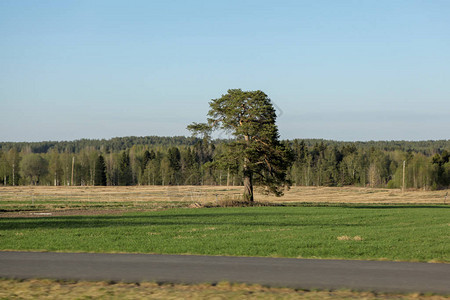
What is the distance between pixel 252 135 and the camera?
160 ft

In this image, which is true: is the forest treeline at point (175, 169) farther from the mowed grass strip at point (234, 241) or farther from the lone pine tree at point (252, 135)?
the mowed grass strip at point (234, 241)

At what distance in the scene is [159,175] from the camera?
5896 inches

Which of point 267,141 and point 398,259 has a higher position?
point 267,141

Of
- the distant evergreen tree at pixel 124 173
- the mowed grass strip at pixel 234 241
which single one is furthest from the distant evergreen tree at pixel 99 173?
the mowed grass strip at pixel 234 241

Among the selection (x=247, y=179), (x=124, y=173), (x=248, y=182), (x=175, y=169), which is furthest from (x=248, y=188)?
(x=124, y=173)

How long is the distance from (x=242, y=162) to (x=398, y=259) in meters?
33.6

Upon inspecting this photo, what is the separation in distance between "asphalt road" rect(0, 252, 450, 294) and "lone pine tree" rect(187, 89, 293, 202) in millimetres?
32549

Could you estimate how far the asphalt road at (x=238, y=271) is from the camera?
11289 mm

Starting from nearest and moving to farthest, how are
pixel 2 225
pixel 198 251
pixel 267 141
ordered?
pixel 198 251 → pixel 2 225 → pixel 267 141

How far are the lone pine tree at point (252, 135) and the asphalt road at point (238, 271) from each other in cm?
3255

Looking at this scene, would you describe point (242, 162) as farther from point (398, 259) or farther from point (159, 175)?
point (159, 175)

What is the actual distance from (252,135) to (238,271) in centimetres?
3640

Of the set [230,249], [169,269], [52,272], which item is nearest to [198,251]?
[230,249]

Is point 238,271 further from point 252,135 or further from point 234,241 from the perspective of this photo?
point 252,135
